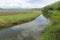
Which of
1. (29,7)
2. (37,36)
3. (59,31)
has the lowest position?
(37,36)

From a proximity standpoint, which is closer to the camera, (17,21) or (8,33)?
(8,33)

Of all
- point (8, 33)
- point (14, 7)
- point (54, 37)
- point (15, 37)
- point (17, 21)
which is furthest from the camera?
point (17, 21)

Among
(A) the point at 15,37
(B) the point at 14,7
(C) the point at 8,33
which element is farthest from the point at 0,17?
(A) the point at 15,37

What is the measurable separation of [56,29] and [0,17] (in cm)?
457

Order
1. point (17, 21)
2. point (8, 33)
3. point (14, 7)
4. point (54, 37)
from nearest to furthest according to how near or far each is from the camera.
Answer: point (54, 37) → point (8, 33) → point (14, 7) → point (17, 21)

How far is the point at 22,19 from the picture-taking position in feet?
41.2

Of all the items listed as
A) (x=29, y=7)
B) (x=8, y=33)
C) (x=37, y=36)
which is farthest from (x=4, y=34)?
(x=29, y=7)

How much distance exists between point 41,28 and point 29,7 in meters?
1.67

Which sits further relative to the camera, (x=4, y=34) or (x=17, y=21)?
(x=17, y=21)

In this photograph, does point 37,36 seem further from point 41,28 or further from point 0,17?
point 0,17

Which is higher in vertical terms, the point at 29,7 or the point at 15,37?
the point at 29,7

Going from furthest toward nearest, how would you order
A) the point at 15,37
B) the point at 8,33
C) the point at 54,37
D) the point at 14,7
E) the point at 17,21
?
the point at 17,21 → the point at 14,7 → the point at 8,33 → the point at 15,37 → the point at 54,37

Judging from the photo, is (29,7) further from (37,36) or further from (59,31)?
(59,31)

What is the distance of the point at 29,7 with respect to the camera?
10.6m
